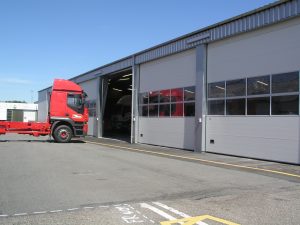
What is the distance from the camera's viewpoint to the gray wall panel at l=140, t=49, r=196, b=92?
68.7 feet

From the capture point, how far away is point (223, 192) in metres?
8.62

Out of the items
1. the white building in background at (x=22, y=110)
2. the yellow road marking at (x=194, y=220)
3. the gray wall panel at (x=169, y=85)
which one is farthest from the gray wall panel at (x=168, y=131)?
the white building in background at (x=22, y=110)

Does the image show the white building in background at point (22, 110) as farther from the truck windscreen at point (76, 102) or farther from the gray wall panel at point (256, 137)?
the gray wall panel at point (256, 137)

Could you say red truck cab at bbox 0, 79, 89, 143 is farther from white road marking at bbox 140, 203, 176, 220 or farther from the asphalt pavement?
white road marking at bbox 140, 203, 176, 220

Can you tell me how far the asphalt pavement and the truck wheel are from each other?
11.9 m

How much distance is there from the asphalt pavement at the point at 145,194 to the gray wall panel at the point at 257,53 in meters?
4.30

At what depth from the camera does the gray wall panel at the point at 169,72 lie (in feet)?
68.7

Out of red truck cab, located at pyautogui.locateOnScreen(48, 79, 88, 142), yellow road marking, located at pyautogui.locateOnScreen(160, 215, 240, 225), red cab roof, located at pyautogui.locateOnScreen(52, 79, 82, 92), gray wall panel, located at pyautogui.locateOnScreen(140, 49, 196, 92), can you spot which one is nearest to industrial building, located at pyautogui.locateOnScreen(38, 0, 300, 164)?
gray wall panel, located at pyautogui.locateOnScreen(140, 49, 196, 92)

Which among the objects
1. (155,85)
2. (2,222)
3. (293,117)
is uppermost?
(155,85)

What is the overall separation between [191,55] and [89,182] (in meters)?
12.6

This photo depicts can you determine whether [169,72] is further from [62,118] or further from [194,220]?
[194,220]

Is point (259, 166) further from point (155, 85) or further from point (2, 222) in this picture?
point (155, 85)

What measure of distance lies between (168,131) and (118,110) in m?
20.7

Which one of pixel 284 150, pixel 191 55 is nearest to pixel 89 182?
pixel 284 150
